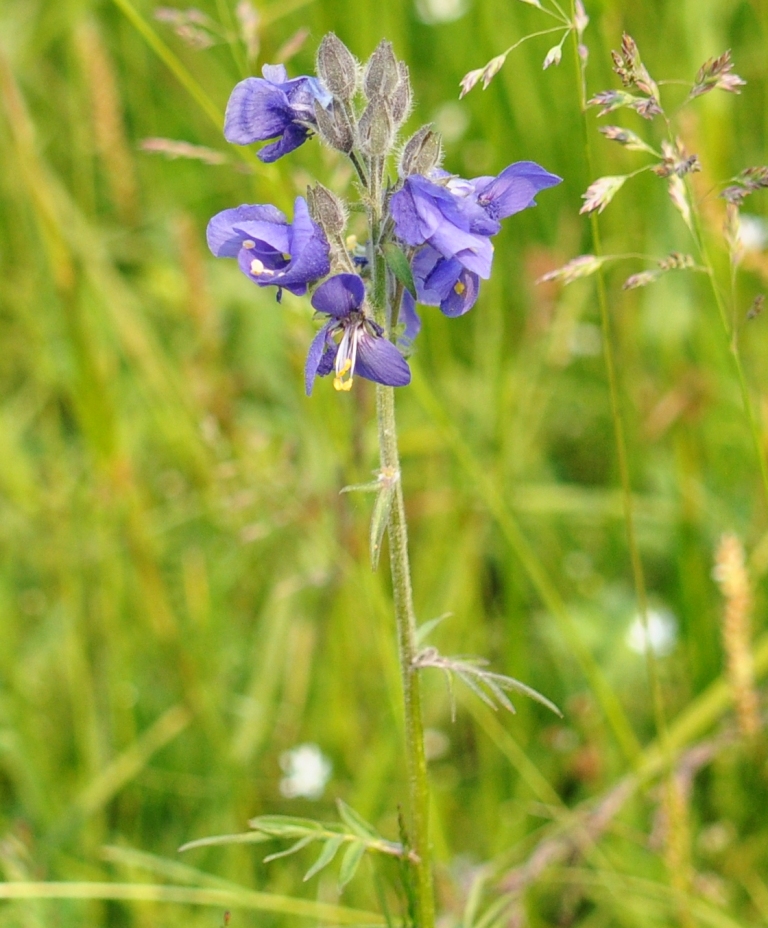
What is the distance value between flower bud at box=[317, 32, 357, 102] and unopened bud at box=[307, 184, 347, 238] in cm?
16

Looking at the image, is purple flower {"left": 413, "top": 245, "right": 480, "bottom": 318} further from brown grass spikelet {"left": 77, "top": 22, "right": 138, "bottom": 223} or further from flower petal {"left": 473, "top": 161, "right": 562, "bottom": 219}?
brown grass spikelet {"left": 77, "top": 22, "right": 138, "bottom": 223}

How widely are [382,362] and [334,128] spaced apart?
0.38m

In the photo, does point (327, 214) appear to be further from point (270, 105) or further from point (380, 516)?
point (380, 516)

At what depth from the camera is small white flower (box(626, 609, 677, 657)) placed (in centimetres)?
321

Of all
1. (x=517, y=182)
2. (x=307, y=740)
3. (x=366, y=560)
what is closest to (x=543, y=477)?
(x=366, y=560)

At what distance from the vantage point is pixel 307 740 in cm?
303

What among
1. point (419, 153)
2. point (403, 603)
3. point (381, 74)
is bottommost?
→ point (403, 603)

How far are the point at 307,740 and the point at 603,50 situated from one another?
2446mm

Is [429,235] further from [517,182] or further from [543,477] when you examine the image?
[543,477]

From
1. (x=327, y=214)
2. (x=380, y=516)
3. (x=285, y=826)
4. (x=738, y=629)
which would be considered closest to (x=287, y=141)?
(x=327, y=214)

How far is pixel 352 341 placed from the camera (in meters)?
1.48

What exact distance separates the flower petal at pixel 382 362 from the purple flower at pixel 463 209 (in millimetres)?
155

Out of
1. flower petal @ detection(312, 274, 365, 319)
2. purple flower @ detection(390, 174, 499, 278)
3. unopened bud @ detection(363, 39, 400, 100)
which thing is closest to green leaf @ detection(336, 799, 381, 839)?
flower petal @ detection(312, 274, 365, 319)

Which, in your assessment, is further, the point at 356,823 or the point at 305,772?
the point at 305,772
